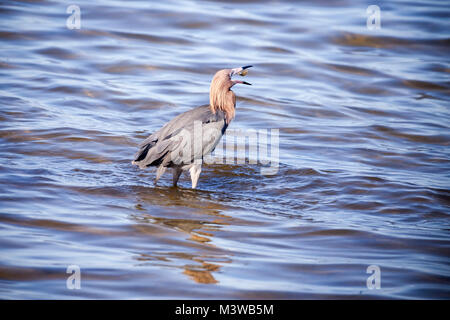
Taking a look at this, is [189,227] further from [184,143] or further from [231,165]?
[231,165]

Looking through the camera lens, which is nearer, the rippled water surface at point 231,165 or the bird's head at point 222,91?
the rippled water surface at point 231,165

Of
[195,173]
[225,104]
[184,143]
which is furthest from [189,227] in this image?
[225,104]

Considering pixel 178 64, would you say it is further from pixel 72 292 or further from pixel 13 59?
pixel 72 292

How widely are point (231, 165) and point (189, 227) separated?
2.88 meters

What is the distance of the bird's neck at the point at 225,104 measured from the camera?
9367 mm

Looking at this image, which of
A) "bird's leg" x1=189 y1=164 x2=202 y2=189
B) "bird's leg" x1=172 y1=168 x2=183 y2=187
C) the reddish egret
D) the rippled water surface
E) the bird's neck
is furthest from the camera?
the bird's neck

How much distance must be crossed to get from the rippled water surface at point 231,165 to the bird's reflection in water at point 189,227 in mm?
28

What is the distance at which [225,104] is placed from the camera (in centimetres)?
948

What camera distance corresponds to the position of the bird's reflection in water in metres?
6.28

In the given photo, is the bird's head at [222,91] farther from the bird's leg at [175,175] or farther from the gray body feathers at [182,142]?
the bird's leg at [175,175]

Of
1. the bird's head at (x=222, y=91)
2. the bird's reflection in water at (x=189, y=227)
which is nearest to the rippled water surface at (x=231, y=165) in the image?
the bird's reflection in water at (x=189, y=227)

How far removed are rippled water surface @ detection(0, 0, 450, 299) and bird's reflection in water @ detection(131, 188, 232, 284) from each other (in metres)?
0.03

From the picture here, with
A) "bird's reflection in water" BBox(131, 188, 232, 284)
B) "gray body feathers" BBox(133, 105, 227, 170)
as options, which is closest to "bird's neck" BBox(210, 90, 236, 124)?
"gray body feathers" BBox(133, 105, 227, 170)

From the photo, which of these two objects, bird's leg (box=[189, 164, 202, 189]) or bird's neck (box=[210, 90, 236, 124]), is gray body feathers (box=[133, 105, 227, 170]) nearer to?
bird's leg (box=[189, 164, 202, 189])
